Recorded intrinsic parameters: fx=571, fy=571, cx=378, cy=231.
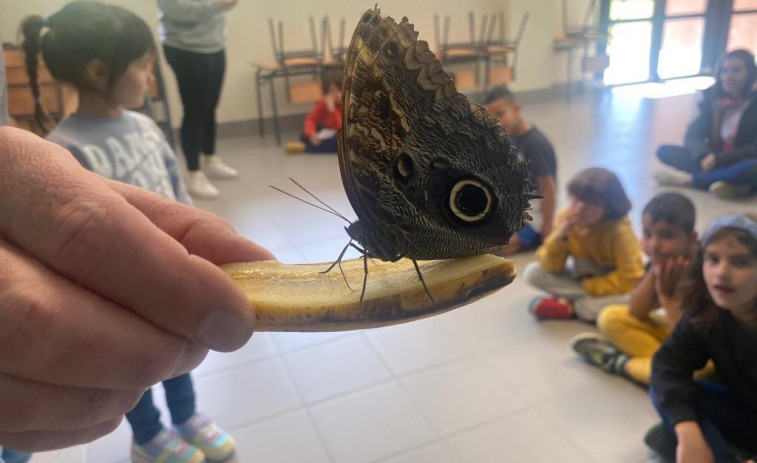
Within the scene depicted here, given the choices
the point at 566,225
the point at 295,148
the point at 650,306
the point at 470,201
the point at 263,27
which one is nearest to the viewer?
the point at 470,201

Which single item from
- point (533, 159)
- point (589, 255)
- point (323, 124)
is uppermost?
point (533, 159)

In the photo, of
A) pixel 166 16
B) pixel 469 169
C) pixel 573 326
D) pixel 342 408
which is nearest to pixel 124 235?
pixel 469 169

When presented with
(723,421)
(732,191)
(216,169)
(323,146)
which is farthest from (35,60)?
(732,191)

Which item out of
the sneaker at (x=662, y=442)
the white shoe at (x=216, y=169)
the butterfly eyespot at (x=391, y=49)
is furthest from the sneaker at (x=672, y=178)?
the butterfly eyespot at (x=391, y=49)

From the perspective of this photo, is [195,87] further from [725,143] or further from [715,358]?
[725,143]

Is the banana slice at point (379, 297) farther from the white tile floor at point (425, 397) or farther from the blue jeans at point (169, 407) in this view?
the blue jeans at point (169, 407)

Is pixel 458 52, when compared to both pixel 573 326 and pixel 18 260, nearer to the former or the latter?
pixel 573 326
